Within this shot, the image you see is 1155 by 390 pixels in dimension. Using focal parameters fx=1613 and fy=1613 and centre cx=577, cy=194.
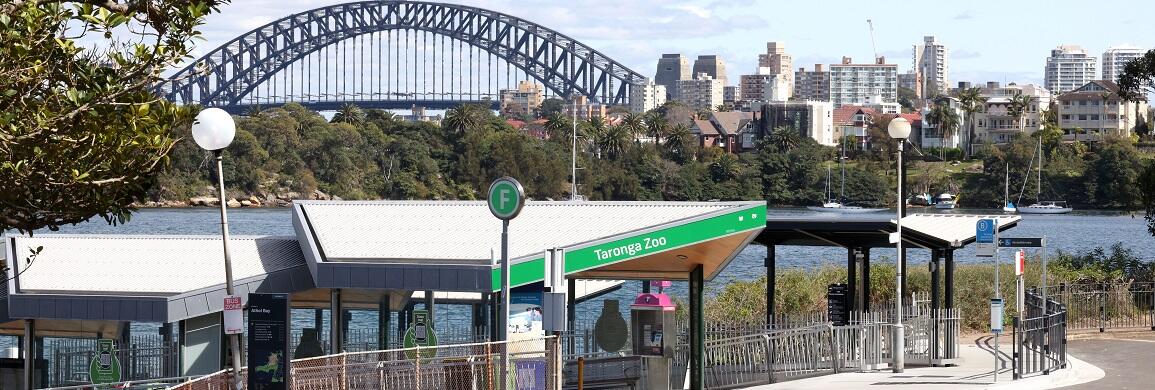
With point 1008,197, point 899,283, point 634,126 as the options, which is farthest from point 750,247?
point 899,283

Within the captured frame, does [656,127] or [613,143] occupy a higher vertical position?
[656,127]

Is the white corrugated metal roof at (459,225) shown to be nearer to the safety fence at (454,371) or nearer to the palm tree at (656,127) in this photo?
the safety fence at (454,371)

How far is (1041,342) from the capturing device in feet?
76.3

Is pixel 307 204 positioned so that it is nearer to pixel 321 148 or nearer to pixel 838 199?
pixel 321 148

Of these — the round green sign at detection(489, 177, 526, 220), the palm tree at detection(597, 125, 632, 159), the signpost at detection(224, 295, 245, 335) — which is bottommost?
the signpost at detection(224, 295, 245, 335)

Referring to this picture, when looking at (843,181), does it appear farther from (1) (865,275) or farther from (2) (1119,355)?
(1) (865,275)

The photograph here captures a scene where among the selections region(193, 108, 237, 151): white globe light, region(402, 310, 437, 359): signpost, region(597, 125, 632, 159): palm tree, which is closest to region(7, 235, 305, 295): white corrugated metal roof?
region(402, 310, 437, 359): signpost

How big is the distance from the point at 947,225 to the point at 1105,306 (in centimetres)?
752

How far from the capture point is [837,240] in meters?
26.6

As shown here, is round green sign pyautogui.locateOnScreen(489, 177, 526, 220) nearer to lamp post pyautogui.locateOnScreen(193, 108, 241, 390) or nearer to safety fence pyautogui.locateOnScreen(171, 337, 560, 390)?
safety fence pyautogui.locateOnScreen(171, 337, 560, 390)

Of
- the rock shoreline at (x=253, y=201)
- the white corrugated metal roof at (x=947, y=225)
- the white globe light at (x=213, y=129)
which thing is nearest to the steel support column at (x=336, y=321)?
the white globe light at (x=213, y=129)

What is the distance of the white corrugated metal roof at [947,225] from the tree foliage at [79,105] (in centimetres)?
1302

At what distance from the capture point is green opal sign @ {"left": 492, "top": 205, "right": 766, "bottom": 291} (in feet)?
66.7

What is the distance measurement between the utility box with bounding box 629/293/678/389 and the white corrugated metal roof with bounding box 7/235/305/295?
15.7 ft
